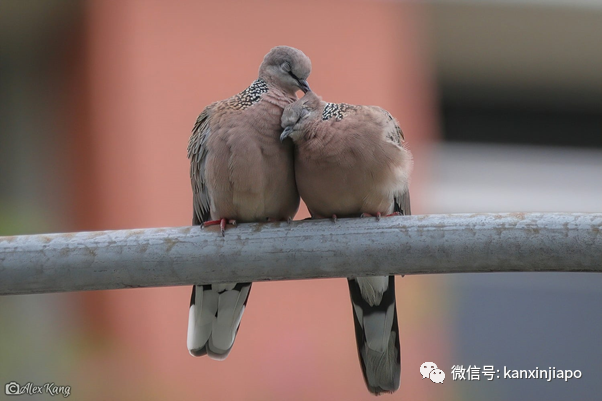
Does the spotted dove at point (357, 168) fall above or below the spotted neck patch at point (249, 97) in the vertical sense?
below

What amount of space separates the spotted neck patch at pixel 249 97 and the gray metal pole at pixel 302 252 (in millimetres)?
1161

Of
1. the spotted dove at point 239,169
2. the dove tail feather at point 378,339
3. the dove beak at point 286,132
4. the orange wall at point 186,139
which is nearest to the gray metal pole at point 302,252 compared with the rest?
the spotted dove at point 239,169

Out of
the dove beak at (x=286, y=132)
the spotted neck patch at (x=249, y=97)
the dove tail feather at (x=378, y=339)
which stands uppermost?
the spotted neck patch at (x=249, y=97)

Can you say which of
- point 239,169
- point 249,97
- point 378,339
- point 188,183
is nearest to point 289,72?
point 249,97

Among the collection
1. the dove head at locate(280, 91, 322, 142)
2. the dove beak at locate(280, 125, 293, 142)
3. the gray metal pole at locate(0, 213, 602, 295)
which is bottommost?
the gray metal pole at locate(0, 213, 602, 295)

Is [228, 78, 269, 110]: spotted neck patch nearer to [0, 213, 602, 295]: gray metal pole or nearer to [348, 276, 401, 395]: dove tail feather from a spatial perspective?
[348, 276, 401, 395]: dove tail feather

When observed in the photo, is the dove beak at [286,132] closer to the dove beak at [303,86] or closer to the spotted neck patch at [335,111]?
the spotted neck patch at [335,111]

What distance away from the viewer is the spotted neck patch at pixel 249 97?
11.1ft

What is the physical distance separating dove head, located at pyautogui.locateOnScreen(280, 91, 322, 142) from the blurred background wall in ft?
8.69

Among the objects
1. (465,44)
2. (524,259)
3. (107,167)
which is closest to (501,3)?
(465,44)

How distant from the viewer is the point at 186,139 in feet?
19.7

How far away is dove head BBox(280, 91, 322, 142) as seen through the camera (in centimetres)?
318

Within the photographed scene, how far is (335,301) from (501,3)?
3544 millimetres

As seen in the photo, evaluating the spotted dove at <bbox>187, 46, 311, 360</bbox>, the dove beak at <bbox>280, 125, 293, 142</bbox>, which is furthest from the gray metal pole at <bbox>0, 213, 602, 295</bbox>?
the dove beak at <bbox>280, 125, 293, 142</bbox>
